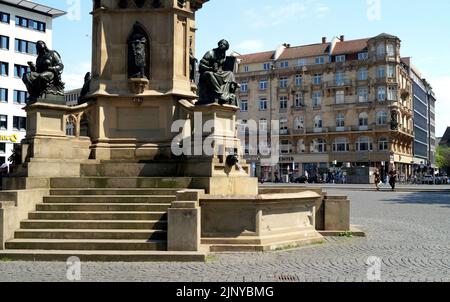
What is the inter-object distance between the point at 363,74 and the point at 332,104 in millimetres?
6105

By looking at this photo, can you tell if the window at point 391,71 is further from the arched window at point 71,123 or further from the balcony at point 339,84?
the arched window at point 71,123

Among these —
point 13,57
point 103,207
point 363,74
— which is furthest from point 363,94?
point 103,207

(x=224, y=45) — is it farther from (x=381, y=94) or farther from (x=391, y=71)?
(x=391, y=71)

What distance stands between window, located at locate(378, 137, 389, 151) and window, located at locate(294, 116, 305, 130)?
12141mm

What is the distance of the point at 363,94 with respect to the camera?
249ft

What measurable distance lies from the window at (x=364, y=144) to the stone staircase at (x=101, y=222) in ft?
217

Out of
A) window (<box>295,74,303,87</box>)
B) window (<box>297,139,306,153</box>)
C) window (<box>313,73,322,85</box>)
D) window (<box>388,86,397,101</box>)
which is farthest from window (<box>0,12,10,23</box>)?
window (<box>388,86,397,101</box>)

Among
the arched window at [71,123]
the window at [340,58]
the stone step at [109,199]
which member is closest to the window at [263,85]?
the window at [340,58]

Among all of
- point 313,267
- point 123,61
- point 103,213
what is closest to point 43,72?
point 123,61

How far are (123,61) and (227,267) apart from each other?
265 inches

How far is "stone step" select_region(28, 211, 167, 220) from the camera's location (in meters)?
10.2

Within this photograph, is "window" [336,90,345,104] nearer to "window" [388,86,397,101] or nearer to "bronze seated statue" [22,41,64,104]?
"window" [388,86,397,101]

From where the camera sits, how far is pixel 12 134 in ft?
198
